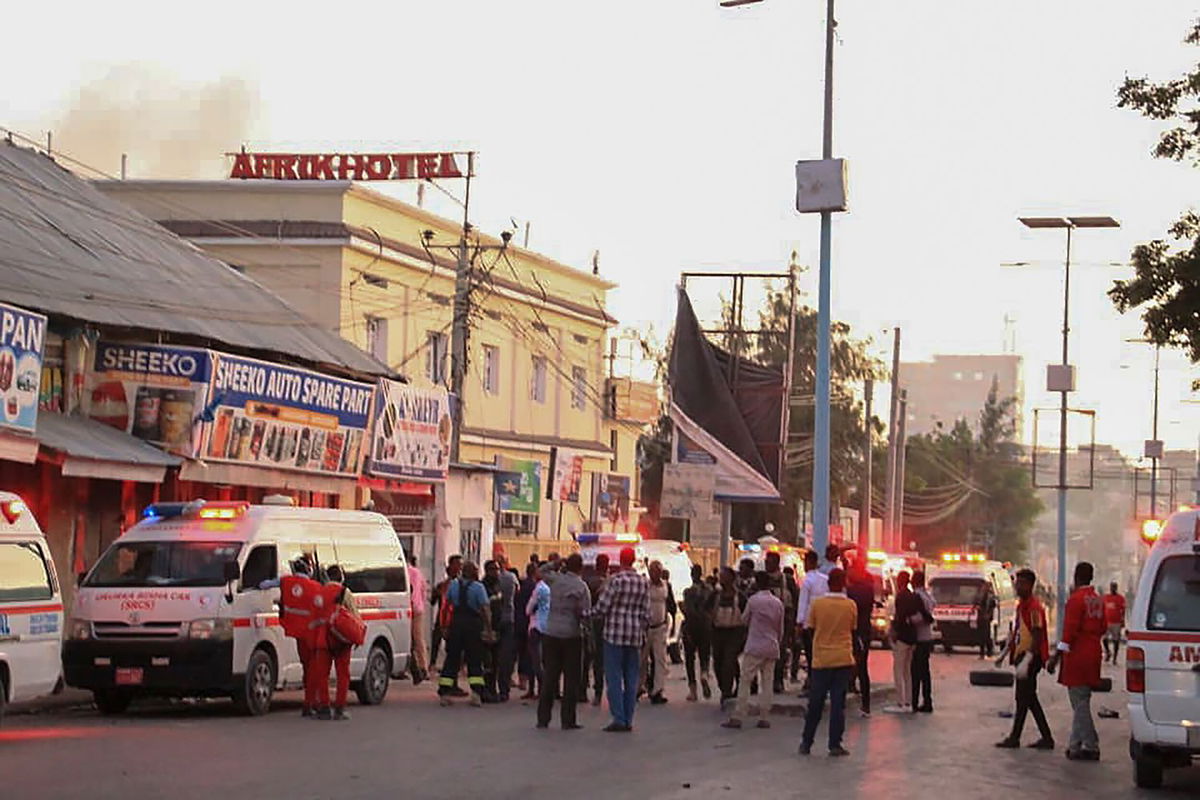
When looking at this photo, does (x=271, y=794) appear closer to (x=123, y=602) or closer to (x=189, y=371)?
(x=123, y=602)

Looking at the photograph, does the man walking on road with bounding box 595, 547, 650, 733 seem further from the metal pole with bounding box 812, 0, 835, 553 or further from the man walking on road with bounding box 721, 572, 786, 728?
the metal pole with bounding box 812, 0, 835, 553

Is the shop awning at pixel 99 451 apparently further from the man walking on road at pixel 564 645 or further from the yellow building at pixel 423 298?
the yellow building at pixel 423 298

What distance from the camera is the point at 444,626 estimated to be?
86.7 ft

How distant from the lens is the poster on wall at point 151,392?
1208 inches

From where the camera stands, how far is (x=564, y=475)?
181ft

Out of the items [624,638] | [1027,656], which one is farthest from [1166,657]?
[624,638]

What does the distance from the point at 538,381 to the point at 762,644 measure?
3725 cm

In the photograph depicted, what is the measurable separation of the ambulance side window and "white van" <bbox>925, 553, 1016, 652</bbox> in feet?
89.9

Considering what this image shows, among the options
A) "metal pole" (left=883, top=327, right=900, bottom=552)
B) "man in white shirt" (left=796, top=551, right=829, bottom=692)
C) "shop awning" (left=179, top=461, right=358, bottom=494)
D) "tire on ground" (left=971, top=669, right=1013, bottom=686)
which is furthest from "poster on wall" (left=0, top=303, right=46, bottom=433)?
"metal pole" (left=883, top=327, right=900, bottom=552)

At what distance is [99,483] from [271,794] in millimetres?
17292

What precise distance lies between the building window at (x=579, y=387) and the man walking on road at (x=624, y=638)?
39521 millimetres

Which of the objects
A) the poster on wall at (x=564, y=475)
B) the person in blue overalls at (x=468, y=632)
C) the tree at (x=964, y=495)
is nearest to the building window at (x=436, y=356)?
the poster on wall at (x=564, y=475)

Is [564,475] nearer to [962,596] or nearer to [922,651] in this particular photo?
[962,596]

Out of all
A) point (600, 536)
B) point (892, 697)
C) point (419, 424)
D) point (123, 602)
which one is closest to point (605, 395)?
point (419, 424)
